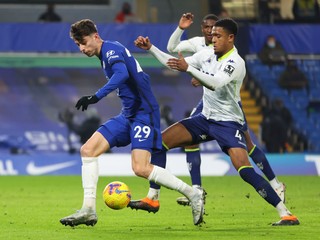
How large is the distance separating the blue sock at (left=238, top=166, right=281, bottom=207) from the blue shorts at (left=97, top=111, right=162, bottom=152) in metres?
0.91

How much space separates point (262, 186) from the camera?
9570mm

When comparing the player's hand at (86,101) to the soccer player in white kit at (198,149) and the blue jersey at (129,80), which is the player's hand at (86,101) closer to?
the blue jersey at (129,80)

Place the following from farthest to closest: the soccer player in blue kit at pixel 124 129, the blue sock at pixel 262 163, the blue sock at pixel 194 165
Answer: the blue sock at pixel 194 165
the blue sock at pixel 262 163
the soccer player in blue kit at pixel 124 129

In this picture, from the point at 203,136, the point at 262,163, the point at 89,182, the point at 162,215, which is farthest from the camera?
the point at 262,163

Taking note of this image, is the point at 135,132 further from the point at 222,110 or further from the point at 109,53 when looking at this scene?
the point at 222,110

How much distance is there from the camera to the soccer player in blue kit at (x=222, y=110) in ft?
31.3

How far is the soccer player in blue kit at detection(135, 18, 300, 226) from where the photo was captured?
9.55m

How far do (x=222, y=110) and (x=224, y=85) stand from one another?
0.63 meters

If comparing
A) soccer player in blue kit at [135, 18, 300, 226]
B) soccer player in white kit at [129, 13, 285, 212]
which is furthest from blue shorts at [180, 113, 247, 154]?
soccer player in white kit at [129, 13, 285, 212]

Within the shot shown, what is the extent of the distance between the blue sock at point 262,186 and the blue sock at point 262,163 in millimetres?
1605

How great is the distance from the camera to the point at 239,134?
392 inches

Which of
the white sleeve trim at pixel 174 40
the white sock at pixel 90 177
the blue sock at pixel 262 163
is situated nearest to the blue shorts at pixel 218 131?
the blue sock at pixel 262 163

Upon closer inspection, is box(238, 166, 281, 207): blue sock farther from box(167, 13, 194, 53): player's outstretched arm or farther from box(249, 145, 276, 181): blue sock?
box(167, 13, 194, 53): player's outstretched arm

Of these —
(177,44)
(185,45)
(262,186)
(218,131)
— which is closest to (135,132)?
(218,131)
